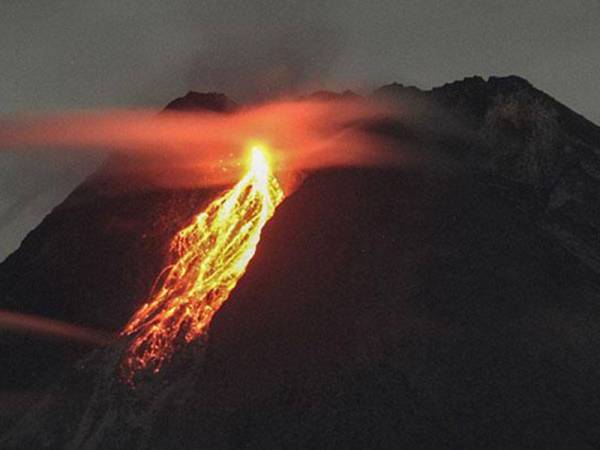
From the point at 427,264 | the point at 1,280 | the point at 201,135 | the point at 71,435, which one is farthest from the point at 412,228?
the point at 1,280

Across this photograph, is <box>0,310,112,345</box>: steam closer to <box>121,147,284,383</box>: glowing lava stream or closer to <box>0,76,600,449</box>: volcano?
<box>0,76,600,449</box>: volcano

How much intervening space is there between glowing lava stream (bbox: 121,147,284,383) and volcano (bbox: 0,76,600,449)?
104cm

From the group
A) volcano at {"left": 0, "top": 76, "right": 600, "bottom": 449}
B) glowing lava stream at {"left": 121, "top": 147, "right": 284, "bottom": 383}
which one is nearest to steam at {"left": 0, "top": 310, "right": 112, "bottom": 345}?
volcano at {"left": 0, "top": 76, "right": 600, "bottom": 449}

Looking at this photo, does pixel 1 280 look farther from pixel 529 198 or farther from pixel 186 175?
pixel 529 198

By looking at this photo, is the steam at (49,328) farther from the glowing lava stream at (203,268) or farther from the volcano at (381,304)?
the glowing lava stream at (203,268)

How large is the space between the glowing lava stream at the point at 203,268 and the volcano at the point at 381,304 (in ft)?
3.42

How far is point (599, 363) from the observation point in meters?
32.0

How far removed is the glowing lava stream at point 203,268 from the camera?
4150 centimetres

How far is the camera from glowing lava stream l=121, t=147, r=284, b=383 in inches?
1634

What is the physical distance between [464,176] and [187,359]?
1632 centimetres

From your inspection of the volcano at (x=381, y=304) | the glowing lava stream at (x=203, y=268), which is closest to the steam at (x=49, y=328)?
the volcano at (x=381, y=304)

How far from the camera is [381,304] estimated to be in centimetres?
3606

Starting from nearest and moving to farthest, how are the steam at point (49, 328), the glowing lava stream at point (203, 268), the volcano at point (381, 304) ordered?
the volcano at point (381, 304) → the glowing lava stream at point (203, 268) → the steam at point (49, 328)

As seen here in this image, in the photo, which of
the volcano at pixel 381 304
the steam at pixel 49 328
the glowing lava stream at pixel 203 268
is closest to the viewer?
the volcano at pixel 381 304
